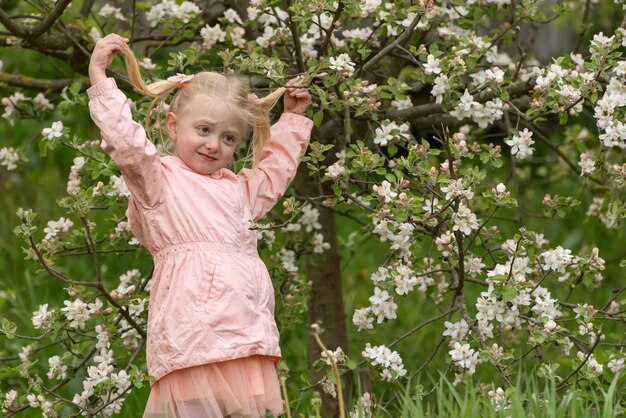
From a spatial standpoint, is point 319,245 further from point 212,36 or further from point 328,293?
point 212,36

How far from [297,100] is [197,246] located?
641 mm

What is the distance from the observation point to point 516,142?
321 cm

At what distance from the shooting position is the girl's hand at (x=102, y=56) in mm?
2781

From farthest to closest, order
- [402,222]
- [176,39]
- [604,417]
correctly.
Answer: [176,39] → [402,222] → [604,417]

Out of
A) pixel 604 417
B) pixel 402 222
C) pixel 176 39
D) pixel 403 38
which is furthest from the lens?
pixel 176 39

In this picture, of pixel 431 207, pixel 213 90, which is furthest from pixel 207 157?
pixel 431 207

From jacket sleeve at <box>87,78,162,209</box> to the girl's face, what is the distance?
136mm

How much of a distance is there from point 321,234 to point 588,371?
1.20m

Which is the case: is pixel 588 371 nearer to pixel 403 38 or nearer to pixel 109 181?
pixel 403 38

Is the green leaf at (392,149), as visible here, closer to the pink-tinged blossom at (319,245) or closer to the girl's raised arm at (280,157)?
the girl's raised arm at (280,157)

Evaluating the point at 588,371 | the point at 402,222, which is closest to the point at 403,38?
the point at 402,222

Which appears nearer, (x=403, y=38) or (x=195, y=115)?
(x=195, y=115)

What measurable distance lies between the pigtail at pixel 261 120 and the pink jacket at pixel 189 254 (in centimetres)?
19

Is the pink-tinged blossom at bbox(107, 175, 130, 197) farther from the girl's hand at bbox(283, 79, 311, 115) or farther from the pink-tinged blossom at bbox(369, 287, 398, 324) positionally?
the pink-tinged blossom at bbox(369, 287, 398, 324)
